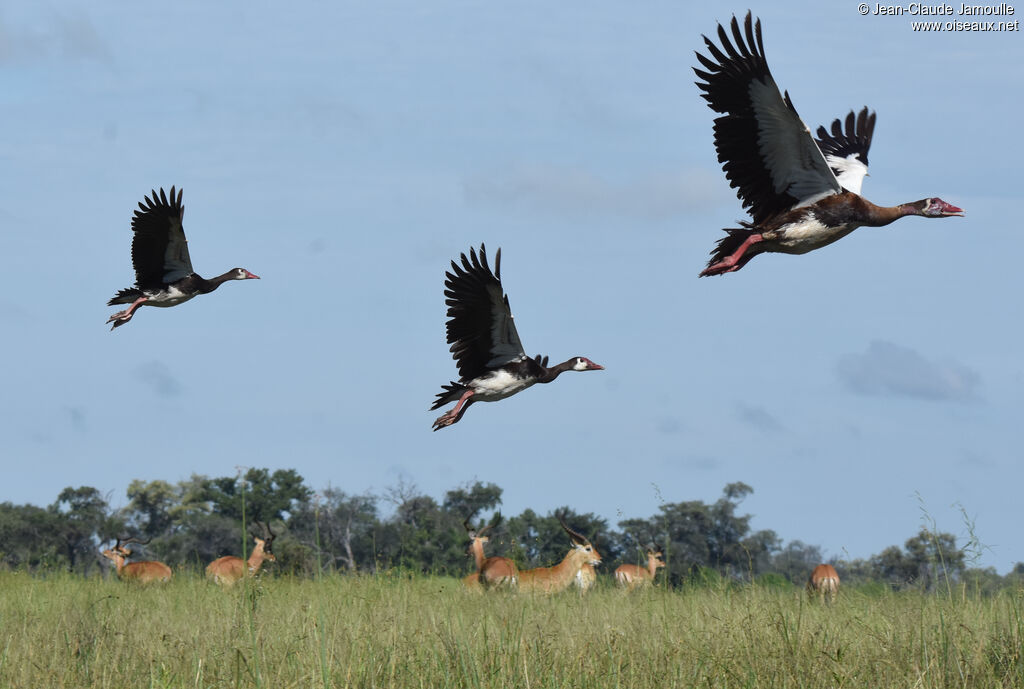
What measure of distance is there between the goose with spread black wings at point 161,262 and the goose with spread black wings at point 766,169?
7796 mm

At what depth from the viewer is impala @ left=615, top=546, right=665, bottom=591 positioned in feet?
45.8

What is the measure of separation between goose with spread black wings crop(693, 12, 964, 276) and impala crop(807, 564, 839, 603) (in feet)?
17.8

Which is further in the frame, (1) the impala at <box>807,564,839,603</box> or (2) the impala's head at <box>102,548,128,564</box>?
(2) the impala's head at <box>102,548,128,564</box>

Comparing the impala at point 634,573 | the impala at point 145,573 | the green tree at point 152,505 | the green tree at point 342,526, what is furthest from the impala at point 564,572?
the green tree at point 152,505

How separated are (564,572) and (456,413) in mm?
5788

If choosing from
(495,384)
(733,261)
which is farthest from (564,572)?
(733,261)

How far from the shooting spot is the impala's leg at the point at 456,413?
9258 mm

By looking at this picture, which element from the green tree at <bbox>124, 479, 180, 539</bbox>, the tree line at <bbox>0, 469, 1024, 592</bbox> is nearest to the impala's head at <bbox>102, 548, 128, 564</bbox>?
the tree line at <bbox>0, 469, 1024, 592</bbox>

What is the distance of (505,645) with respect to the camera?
6.19 meters

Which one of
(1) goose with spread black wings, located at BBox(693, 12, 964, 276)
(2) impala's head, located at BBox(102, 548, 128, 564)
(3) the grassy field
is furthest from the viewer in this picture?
(2) impala's head, located at BBox(102, 548, 128, 564)

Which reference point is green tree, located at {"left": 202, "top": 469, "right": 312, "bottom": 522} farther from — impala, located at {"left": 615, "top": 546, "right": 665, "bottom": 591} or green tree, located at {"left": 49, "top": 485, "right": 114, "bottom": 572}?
impala, located at {"left": 615, "top": 546, "right": 665, "bottom": 591}

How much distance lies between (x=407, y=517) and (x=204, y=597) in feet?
53.6

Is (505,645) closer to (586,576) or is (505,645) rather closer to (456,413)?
(456,413)

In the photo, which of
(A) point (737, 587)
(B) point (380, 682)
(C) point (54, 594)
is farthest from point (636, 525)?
(B) point (380, 682)
